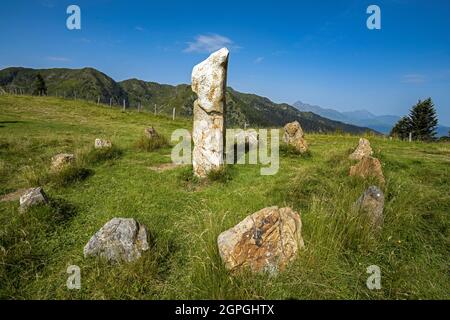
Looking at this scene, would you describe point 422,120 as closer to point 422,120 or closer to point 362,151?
point 422,120

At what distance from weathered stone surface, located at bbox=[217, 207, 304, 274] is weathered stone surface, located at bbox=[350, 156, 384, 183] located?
3774 mm

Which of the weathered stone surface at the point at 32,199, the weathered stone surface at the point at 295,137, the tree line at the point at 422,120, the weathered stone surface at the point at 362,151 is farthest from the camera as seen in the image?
the tree line at the point at 422,120

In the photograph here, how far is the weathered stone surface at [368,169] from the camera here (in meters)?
7.21

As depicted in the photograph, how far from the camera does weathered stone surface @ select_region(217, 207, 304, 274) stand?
12.9 ft

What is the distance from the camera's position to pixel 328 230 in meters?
4.53

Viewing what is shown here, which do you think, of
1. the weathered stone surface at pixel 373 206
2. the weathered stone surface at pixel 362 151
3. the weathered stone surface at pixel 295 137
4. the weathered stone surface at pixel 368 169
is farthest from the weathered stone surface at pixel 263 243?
the weathered stone surface at pixel 295 137

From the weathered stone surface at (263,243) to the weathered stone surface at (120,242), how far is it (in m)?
1.19

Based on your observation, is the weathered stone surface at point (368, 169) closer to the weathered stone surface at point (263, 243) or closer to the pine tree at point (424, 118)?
the weathered stone surface at point (263, 243)

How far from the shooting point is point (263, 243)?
4.05 metres

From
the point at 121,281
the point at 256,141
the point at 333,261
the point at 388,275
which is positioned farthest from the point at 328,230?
the point at 256,141
